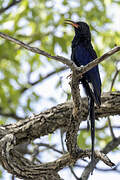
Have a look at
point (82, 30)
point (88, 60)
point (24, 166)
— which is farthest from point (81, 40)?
point (24, 166)

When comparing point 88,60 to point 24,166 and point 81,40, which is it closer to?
point 81,40

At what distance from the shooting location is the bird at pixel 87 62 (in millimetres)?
4110

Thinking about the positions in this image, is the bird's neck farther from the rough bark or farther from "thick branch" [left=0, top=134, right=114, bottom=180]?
"thick branch" [left=0, top=134, right=114, bottom=180]

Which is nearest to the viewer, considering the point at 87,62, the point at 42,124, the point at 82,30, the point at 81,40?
the point at 42,124

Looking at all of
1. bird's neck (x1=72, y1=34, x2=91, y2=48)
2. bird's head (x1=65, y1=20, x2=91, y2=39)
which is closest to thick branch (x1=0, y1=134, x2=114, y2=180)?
bird's neck (x1=72, y1=34, x2=91, y2=48)

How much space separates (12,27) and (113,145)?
94.9 inches

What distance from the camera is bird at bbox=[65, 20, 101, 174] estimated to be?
4.11 metres

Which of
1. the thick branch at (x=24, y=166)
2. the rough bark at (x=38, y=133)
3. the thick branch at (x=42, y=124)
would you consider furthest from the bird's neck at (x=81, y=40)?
the thick branch at (x=24, y=166)

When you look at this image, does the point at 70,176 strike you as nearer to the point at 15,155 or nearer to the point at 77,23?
the point at 15,155

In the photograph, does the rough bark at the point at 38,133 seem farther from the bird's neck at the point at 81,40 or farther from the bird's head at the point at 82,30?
the bird's head at the point at 82,30

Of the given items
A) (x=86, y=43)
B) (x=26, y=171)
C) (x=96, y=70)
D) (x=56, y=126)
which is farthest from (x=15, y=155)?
(x=86, y=43)

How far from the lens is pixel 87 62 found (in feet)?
15.1

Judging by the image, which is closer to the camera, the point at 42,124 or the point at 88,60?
the point at 42,124

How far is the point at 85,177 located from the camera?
452 centimetres
